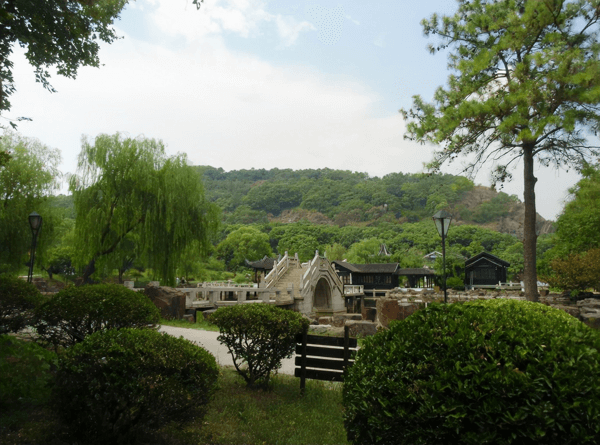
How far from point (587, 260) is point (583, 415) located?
55.5 feet

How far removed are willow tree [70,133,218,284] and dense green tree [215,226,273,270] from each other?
89.7 ft

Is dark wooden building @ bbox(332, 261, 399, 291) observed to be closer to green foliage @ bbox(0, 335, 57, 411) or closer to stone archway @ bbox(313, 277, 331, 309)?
stone archway @ bbox(313, 277, 331, 309)

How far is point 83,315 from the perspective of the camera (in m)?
5.14

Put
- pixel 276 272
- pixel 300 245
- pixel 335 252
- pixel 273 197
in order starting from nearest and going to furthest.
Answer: pixel 276 272 < pixel 335 252 < pixel 300 245 < pixel 273 197

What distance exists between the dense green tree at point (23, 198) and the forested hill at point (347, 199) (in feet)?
108

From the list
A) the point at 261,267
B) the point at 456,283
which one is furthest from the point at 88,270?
the point at 456,283

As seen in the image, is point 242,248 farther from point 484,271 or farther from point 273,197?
point 273,197

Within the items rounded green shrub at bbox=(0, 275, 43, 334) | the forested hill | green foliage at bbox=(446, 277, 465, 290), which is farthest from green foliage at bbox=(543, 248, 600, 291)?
the forested hill

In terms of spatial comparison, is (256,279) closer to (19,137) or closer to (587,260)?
(19,137)

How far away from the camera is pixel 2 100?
5.91 m

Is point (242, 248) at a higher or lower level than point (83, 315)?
higher

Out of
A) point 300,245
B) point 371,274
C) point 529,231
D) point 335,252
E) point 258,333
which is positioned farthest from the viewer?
point 300,245

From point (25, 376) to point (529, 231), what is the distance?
420 inches

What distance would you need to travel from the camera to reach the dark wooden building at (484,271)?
30.1 m
